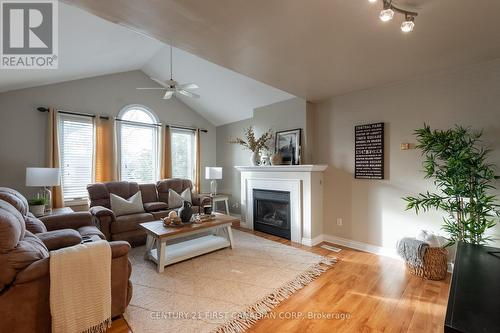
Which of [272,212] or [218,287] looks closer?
[218,287]

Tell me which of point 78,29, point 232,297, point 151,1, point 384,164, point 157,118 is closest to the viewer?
point 151,1

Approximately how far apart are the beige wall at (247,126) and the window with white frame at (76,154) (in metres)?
2.95

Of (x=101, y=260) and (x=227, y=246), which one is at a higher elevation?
(x=101, y=260)

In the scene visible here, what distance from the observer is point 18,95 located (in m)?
3.69

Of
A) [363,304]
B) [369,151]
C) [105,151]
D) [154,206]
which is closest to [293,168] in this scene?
[369,151]

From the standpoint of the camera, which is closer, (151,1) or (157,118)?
(151,1)

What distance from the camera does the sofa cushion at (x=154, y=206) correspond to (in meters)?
4.14

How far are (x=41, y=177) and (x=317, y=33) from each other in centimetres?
410

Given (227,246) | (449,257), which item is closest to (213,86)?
(227,246)

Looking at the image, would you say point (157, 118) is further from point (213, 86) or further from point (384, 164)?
point (384, 164)

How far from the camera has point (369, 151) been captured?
331cm

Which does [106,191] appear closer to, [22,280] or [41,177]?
[41,177]

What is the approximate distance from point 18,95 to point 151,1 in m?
3.81

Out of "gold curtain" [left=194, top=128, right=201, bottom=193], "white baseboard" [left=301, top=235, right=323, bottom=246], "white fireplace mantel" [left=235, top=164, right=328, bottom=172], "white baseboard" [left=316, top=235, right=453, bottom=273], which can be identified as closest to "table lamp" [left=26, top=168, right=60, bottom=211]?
"gold curtain" [left=194, top=128, right=201, bottom=193]
